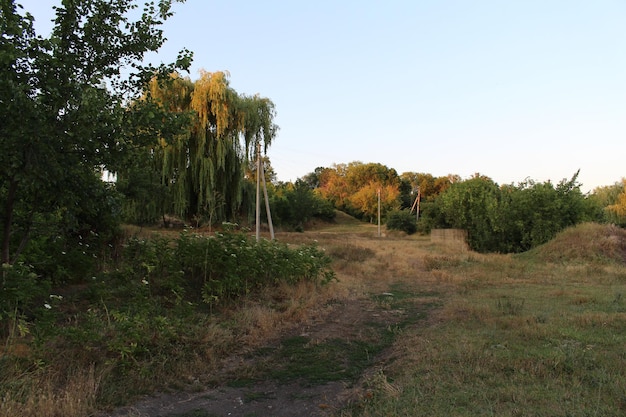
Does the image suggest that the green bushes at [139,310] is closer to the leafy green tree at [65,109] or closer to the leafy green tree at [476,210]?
the leafy green tree at [65,109]

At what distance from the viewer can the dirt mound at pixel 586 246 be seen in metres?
20.6

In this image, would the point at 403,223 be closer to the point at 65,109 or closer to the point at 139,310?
the point at 139,310

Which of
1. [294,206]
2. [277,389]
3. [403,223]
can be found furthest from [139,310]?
[294,206]

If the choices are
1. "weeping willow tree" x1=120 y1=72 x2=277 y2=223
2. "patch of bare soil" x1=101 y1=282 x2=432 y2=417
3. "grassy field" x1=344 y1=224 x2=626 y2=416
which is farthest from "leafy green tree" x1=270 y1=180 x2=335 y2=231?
"patch of bare soil" x1=101 y1=282 x2=432 y2=417

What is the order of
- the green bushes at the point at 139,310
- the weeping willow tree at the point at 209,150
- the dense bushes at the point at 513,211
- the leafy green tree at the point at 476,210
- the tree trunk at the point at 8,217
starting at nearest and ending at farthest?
the green bushes at the point at 139,310, the tree trunk at the point at 8,217, the weeping willow tree at the point at 209,150, the dense bushes at the point at 513,211, the leafy green tree at the point at 476,210

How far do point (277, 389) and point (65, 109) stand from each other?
383 centimetres

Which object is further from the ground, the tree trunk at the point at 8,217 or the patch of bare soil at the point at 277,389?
the tree trunk at the point at 8,217

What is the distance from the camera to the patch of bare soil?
4281 millimetres

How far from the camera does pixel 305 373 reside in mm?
5383

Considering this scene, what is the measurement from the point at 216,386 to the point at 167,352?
0.92m

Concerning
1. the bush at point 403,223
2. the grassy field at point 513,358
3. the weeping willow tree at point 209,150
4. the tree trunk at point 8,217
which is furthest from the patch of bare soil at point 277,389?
the bush at point 403,223

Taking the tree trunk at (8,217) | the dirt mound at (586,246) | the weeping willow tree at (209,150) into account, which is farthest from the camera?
the weeping willow tree at (209,150)

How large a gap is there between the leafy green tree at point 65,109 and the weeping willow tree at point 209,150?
16.4 meters

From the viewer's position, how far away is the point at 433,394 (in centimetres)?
419
